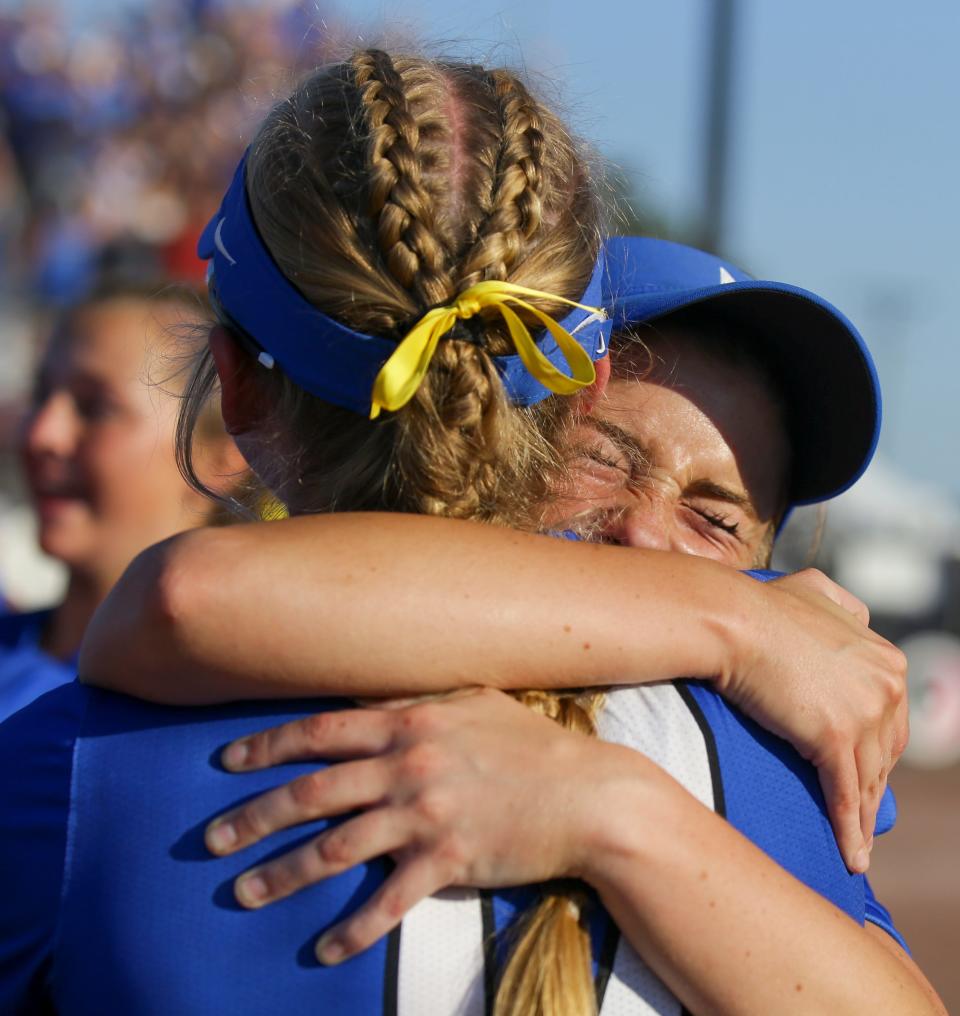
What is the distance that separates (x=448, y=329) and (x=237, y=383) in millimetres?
346

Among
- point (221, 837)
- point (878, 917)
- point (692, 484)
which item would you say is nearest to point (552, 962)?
point (221, 837)

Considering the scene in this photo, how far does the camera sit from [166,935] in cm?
124

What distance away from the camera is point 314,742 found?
1.29 metres

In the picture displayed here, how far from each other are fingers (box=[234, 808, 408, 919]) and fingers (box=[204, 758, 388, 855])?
0.07 feet

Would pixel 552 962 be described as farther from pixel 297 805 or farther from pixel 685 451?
pixel 685 451

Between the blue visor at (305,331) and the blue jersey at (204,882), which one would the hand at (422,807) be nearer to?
the blue jersey at (204,882)

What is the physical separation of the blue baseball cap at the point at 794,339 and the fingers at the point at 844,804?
814 millimetres

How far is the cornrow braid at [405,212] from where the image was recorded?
1301 mm

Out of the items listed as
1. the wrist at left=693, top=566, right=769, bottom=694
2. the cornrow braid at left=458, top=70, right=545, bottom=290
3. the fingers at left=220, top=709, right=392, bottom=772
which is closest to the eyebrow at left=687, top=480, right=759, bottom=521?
the wrist at left=693, top=566, right=769, bottom=694

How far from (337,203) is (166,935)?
29.0 inches

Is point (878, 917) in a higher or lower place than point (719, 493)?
lower

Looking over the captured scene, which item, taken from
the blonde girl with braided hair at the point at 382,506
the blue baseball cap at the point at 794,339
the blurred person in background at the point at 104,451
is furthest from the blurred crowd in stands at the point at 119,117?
the blonde girl with braided hair at the point at 382,506

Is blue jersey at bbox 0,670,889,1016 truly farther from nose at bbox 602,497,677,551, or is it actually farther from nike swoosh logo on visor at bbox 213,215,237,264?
nose at bbox 602,497,677,551

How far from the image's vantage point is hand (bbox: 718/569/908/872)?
1.39 metres
